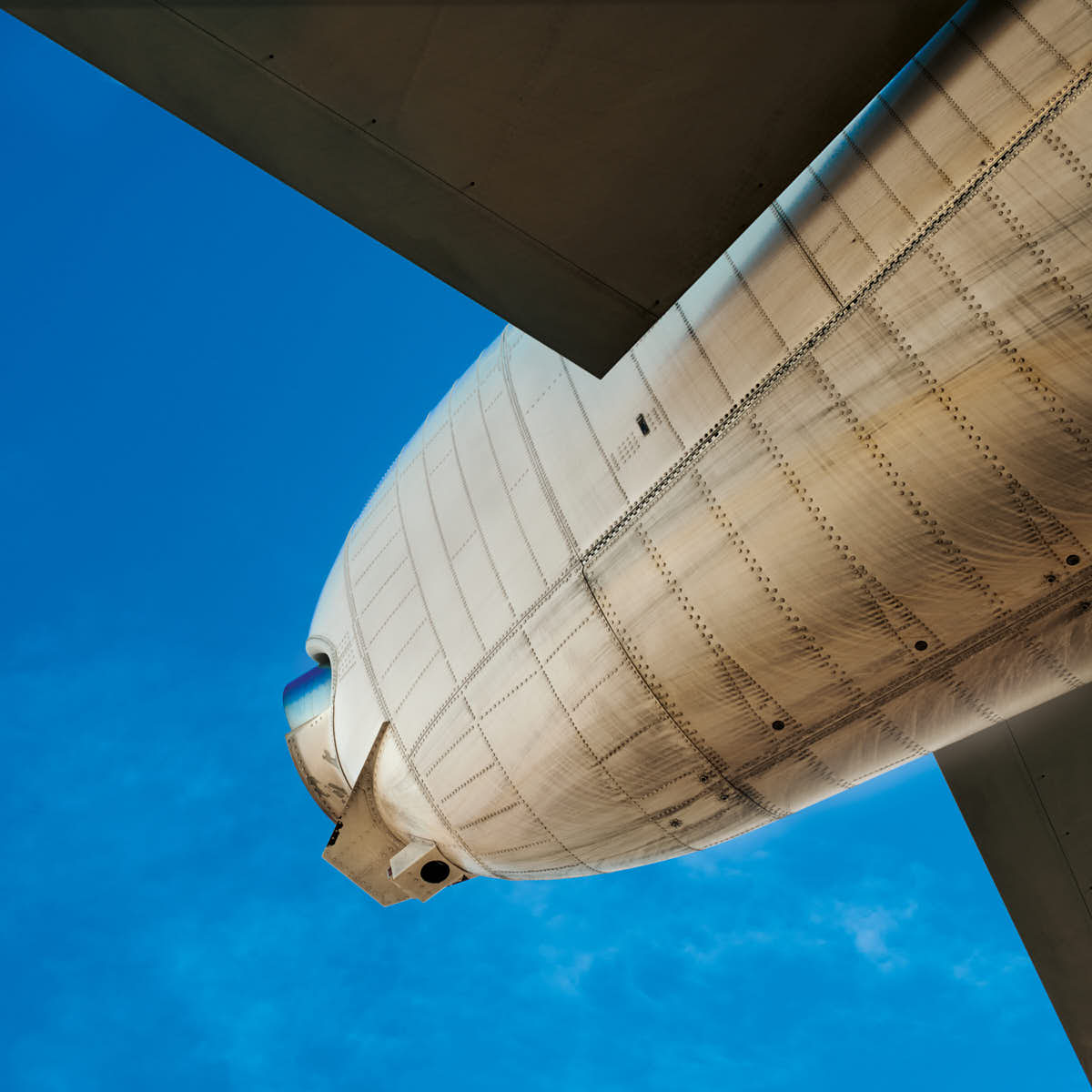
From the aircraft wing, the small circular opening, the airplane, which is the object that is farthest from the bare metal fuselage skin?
the small circular opening

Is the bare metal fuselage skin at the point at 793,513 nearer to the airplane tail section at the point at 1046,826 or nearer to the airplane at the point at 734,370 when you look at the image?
the airplane at the point at 734,370

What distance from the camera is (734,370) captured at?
20.5ft

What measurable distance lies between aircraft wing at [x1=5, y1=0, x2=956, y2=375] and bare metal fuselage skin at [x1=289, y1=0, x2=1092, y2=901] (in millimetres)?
480

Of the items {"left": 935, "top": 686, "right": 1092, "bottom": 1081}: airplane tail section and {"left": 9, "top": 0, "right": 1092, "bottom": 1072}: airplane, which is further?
{"left": 935, "top": 686, "right": 1092, "bottom": 1081}: airplane tail section

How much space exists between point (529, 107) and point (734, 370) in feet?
6.22

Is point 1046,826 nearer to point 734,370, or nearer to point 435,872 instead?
point 734,370

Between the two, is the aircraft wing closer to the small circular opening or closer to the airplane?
the airplane

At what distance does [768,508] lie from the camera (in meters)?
6.02

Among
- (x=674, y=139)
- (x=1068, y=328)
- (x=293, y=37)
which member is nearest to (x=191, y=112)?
(x=293, y=37)

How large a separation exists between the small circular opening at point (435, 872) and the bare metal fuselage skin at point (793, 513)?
771 millimetres

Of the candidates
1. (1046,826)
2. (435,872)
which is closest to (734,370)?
(1046,826)

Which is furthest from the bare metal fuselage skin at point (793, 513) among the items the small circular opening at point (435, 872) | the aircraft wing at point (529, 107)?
the small circular opening at point (435, 872)

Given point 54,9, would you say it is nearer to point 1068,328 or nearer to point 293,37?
point 293,37

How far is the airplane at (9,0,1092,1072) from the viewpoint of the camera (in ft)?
16.8
